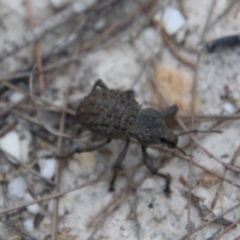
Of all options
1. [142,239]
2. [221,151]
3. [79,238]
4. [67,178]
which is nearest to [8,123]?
[67,178]

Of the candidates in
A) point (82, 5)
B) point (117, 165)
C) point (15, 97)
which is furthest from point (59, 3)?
point (117, 165)

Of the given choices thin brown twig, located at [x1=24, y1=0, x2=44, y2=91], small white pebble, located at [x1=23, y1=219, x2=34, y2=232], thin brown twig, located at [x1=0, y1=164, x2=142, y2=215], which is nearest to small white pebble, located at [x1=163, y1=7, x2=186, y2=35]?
thin brown twig, located at [x1=24, y1=0, x2=44, y2=91]

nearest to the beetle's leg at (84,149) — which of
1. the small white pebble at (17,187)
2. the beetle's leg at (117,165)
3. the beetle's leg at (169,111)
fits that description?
the beetle's leg at (117,165)

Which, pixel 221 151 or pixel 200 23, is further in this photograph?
pixel 200 23

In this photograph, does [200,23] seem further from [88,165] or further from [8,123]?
[8,123]

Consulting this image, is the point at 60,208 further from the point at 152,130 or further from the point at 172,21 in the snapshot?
the point at 172,21

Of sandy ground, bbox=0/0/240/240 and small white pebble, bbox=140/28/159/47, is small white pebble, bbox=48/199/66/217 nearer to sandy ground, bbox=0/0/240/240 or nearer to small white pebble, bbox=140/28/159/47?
sandy ground, bbox=0/0/240/240

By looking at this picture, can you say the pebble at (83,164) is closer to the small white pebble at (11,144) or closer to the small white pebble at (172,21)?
the small white pebble at (11,144)
